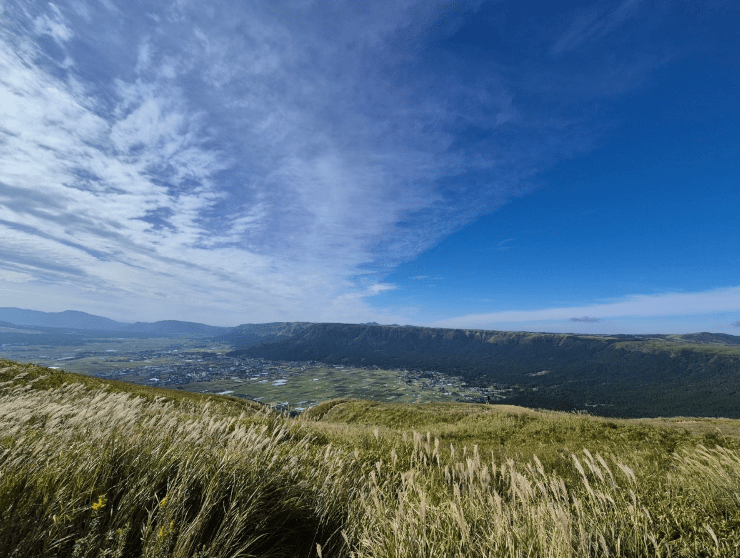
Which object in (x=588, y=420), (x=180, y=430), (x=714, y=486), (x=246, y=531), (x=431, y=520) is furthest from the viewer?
(x=588, y=420)

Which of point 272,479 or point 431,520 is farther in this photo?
point 272,479

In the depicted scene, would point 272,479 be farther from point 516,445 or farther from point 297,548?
point 516,445

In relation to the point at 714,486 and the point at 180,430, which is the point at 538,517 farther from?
the point at 180,430

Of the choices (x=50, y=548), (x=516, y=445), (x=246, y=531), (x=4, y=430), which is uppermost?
(x=4, y=430)

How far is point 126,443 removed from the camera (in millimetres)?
4562

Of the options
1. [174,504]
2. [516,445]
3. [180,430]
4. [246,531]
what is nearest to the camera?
A: [174,504]

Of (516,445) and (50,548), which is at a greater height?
(50,548)

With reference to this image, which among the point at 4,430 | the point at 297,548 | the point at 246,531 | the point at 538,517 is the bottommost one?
the point at 297,548

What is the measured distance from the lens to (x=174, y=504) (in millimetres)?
3553

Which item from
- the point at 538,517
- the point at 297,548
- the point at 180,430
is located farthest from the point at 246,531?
the point at 538,517

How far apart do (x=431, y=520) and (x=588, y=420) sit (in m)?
22.9

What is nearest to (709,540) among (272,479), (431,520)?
(431,520)

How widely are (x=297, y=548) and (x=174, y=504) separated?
169cm

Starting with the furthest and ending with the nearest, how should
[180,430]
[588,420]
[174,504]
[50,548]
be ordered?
[588,420] → [180,430] → [174,504] → [50,548]
